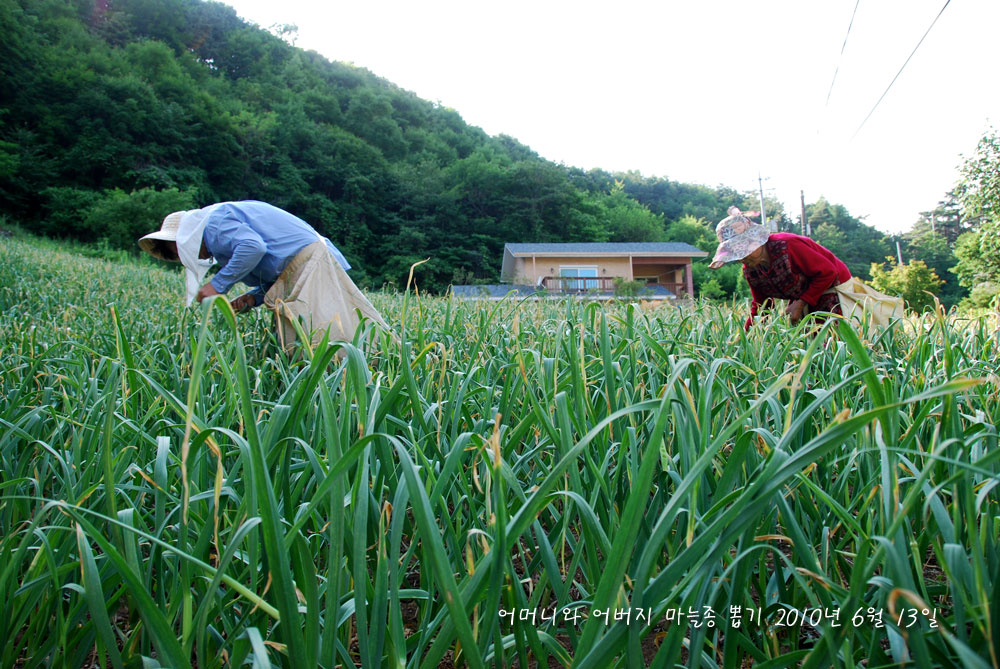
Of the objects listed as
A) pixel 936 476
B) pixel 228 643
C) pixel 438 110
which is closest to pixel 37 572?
pixel 228 643

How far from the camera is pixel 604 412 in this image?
4.48 ft

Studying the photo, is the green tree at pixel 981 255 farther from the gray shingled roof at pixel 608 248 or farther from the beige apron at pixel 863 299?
the beige apron at pixel 863 299

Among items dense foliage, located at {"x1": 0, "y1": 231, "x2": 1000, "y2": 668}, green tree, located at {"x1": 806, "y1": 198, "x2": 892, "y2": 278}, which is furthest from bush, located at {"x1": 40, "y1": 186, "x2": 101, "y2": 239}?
green tree, located at {"x1": 806, "y1": 198, "x2": 892, "y2": 278}

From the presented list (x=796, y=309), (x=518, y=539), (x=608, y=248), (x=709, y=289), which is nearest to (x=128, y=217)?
(x=796, y=309)

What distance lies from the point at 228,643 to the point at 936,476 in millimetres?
1202

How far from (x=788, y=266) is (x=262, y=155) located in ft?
146

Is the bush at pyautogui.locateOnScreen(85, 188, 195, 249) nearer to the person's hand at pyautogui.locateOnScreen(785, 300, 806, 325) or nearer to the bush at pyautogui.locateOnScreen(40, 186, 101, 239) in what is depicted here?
the bush at pyautogui.locateOnScreen(40, 186, 101, 239)

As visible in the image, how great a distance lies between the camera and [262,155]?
41.2 metres

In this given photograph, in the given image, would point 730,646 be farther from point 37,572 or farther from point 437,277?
point 437,277

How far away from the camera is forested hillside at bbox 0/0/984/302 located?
29.3 meters

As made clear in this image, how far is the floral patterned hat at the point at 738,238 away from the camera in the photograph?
3.56 m

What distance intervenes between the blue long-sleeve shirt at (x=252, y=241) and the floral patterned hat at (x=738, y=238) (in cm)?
263

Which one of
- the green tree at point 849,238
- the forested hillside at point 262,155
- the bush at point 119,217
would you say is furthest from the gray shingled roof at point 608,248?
the green tree at point 849,238

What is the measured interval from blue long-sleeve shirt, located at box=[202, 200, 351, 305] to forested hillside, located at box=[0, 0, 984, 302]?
19714mm
